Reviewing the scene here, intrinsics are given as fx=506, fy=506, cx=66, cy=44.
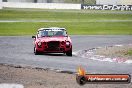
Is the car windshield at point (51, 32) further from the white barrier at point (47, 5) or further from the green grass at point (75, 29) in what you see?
the white barrier at point (47, 5)

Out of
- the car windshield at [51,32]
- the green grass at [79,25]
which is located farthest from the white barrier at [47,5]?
the car windshield at [51,32]

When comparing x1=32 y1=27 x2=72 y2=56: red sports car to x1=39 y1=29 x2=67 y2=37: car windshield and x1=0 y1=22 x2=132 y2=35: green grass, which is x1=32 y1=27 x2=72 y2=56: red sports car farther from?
x1=0 y1=22 x2=132 y2=35: green grass

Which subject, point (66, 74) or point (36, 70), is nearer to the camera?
point (66, 74)

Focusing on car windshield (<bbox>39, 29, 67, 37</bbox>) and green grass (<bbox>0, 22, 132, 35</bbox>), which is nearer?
car windshield (<bbox>39, 29, 67, 37</bbox>)

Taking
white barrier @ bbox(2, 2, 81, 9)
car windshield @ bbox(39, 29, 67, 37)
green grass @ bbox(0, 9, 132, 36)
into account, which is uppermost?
car windshield @ bbox(39, 29, 67, 37)

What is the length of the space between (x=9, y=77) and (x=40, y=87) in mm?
2082

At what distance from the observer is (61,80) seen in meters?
12.6

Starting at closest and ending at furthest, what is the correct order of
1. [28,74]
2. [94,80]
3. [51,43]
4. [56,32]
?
[94,80] → [28,74] → [51,43] → [56,32]

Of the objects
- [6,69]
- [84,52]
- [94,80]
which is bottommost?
[84,52]

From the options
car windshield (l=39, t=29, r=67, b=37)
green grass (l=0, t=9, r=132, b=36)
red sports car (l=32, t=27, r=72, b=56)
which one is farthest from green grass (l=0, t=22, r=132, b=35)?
red sports car (l=32, t=27, r=72, b=56)

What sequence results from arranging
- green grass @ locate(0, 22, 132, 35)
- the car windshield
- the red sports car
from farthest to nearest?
green grass @ locate(0, 22, 132, 35) < the car windshield < the red sports car

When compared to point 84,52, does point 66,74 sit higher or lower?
higher

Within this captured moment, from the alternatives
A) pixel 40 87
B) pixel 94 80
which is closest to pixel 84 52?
pixel 40 87

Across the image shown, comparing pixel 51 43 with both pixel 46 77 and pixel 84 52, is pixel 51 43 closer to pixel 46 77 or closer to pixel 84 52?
pixel 84 52
